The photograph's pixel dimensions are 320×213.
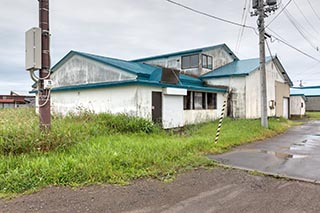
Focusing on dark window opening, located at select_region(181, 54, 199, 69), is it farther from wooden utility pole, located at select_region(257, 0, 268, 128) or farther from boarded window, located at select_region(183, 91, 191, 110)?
wooden utility pole, located at select_region(257, 0, 268, 128)

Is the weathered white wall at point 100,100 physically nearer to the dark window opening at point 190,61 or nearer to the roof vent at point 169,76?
the roof vent at point 169,76

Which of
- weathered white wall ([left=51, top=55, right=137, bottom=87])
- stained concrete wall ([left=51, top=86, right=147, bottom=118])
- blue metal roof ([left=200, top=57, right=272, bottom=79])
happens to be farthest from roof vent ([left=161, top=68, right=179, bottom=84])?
blue metal roof ([left=200, top=57, right=272, bottom=79])

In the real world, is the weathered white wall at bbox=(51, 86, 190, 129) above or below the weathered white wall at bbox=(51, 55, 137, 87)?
below

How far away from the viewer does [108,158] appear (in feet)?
18.6

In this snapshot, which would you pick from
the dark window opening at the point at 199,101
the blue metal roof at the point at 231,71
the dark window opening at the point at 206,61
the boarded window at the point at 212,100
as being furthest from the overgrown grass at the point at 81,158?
the dark window opening at the point at 206,61

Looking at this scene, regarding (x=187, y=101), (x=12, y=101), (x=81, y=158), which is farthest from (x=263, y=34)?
(x=12, y=101)

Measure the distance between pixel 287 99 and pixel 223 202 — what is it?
24311mm

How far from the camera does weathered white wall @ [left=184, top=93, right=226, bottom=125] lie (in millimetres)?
14331

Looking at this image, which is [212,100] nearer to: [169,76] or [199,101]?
[199,101]

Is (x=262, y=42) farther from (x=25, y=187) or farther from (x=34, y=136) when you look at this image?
(x=25, y=187)

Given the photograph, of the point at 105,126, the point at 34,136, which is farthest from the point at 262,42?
the point at 34,136

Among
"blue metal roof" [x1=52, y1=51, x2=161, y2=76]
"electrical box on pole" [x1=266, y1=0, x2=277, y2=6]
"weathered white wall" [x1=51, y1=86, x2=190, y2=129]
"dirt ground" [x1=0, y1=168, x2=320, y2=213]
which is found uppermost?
"electrical box on pole" [x1=266, y1=0, x2=277, y2=6]

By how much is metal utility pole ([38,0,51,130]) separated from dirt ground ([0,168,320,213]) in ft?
8.55

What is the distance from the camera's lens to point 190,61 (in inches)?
755
